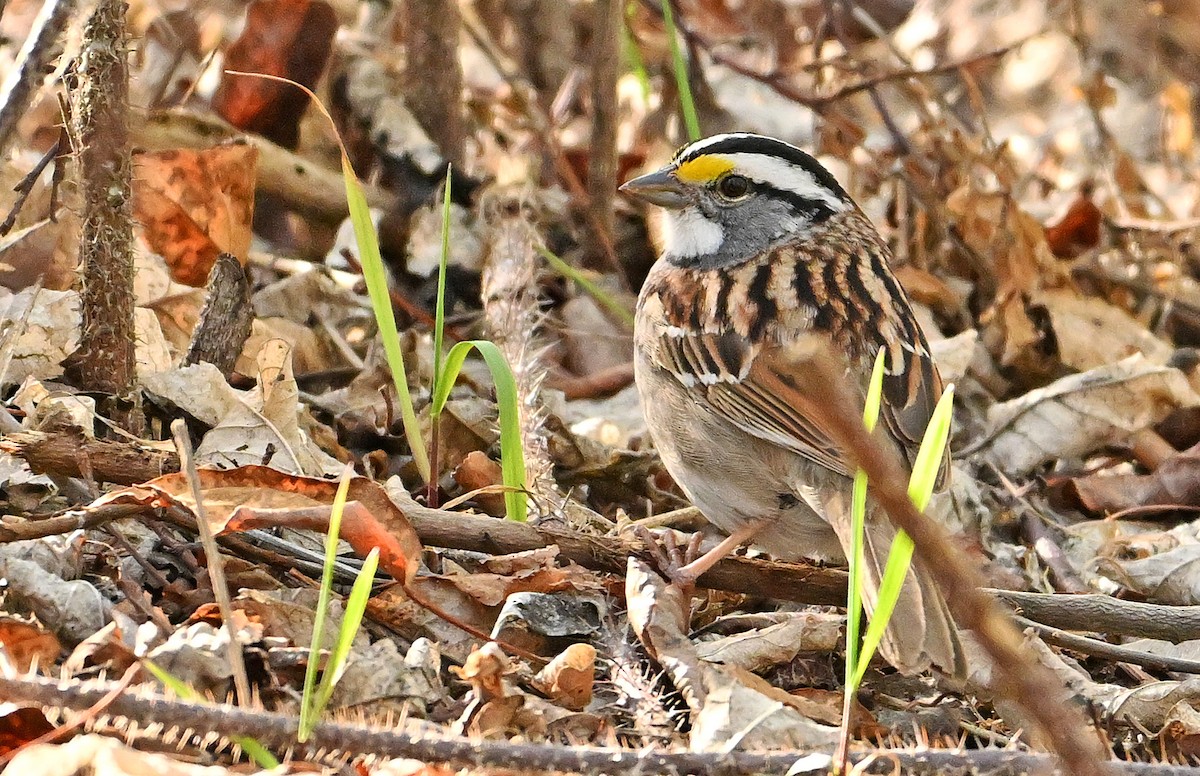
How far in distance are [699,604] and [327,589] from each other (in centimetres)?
131

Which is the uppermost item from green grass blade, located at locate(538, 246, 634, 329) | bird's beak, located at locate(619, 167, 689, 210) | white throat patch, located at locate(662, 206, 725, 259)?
bird's beak, located at locate(619, 167, 689, 210)

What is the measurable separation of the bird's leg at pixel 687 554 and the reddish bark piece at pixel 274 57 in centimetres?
255

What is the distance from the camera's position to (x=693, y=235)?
4.29 m

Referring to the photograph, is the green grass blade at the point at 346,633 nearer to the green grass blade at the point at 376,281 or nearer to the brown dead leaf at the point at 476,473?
the green grass blade at the point at 376,281

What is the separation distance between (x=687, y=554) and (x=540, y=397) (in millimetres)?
1039

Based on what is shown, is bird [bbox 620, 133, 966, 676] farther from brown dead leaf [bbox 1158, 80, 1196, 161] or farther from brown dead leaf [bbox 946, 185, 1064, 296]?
brown dead leaf [bbox 1158, 80, 1196, 161]

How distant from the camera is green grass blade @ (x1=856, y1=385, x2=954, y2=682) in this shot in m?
2.51

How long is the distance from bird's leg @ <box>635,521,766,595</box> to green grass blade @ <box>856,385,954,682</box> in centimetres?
76

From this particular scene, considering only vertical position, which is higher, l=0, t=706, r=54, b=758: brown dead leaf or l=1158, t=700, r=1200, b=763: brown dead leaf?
l=0, t=706, r=54, b=758: brown dead leaf

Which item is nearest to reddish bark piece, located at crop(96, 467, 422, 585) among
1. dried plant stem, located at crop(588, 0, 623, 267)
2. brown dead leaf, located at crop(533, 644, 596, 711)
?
brown dead leaf, located at crop(533, 644, 596, 711)

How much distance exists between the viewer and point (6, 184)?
14.8 ft

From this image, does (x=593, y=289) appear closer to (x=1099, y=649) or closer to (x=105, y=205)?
(x=105, y=205)

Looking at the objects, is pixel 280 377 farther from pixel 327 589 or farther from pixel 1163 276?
pixel 1163 276

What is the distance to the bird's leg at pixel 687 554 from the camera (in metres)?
3.28
